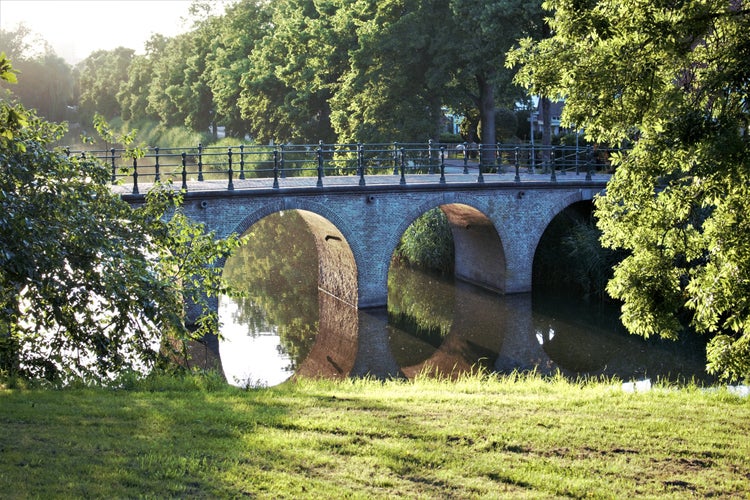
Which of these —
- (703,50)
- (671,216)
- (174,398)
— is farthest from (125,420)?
(703,50)

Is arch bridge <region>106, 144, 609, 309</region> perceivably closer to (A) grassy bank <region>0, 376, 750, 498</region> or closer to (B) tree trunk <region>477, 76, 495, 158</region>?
(B) tree trunk <region>477, 76, 495, 158</region>

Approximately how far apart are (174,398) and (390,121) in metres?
23.6

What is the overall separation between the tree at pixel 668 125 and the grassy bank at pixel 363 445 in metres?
1.30

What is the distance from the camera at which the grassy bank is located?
6.68 m

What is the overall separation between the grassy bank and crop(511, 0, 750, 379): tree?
4.28 ft

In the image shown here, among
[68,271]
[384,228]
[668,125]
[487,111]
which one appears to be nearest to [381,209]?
[384,228]

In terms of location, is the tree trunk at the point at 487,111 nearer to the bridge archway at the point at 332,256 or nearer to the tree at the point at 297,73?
the tree at the point at 297,73

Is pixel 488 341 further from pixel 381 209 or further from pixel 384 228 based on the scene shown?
pixel 381 209

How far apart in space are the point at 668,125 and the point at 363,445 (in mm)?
4616

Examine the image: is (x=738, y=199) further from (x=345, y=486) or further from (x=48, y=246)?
(x=48, y=246)

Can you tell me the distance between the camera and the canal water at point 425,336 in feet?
59.7

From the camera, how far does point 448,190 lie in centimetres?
2350

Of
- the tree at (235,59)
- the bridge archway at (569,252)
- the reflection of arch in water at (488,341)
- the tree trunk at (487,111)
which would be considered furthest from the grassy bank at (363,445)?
the tree at (235,59)

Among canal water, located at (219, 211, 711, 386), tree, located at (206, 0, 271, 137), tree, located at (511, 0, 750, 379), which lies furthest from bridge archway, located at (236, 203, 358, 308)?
tree, located at (206, 0, 271, 137)
